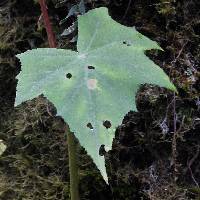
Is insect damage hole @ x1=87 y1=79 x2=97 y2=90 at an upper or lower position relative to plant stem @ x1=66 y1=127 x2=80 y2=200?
upper

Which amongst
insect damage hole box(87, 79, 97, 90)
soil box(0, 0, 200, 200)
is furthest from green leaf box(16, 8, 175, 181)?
soil box(0, 0, 200, 200)

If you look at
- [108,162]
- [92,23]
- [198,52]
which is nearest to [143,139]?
[108,162]

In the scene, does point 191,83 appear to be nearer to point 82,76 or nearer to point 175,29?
point 175,29

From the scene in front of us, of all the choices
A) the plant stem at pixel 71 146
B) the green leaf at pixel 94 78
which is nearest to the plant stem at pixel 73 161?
the plant stem at pixel 71 146

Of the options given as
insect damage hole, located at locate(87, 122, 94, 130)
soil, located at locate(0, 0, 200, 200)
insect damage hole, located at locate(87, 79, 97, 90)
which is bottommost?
soil, located at locate(0, 0, 200, 200)

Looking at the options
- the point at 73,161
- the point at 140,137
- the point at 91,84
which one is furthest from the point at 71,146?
the point at 140,137

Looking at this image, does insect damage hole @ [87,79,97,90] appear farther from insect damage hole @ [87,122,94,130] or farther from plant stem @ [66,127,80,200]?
plant stem @ [66,127,80,200]
